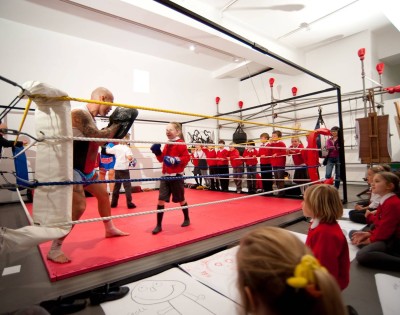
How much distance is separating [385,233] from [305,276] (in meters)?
1.37

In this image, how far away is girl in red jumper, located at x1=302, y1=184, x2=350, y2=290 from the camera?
90 cm

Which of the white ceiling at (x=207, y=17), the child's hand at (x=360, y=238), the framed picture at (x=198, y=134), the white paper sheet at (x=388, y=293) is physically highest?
the white ceiling at (x=207, y=17)

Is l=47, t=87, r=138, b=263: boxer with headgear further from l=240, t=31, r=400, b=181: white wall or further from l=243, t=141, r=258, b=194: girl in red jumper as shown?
l=240, t=31, r=400, b=181: white wall

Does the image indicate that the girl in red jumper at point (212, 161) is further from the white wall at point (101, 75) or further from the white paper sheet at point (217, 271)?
the white paper sheet at point (217, 271)

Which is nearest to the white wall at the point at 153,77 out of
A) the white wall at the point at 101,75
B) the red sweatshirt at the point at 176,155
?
the white wall at the point at 101,75

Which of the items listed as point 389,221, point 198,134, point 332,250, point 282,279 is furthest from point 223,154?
point 282,279

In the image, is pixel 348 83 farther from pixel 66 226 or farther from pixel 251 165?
pixel 66 226

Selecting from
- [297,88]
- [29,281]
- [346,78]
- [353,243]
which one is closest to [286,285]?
[29,281]

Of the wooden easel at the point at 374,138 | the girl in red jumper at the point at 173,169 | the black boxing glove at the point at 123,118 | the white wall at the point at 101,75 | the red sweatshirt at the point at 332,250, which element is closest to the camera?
the red sweatshirt at the point at 332,250

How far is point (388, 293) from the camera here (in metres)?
1.07

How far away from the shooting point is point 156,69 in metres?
5.73

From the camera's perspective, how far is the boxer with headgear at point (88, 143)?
1.26m

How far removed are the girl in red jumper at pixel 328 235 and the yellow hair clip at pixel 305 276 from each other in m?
0.58

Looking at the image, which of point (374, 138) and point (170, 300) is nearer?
point (170, 300)
